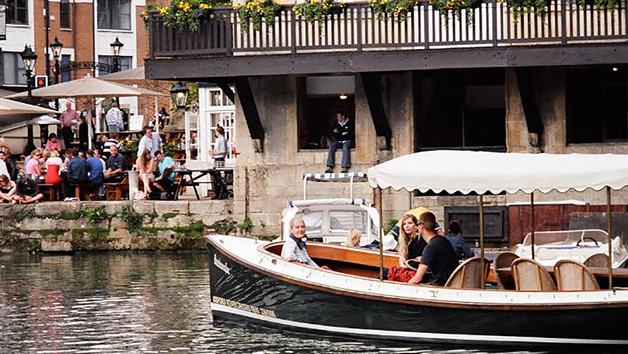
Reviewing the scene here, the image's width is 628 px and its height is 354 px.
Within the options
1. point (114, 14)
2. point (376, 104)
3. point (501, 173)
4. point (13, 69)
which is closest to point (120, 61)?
point (114, 14)

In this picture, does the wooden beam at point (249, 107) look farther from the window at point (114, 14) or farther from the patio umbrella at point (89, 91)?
the window at point (114, 14)

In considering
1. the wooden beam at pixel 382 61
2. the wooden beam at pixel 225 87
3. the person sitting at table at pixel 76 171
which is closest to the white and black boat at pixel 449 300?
the wooden beam at pixel 382 61

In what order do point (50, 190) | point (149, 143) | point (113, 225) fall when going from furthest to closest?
point (149, 143) → point (50, 190) → point (113, 225)

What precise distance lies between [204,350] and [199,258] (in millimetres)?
12854

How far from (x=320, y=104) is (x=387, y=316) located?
595 inches

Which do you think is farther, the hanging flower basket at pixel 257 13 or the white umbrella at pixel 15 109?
the white umbrella at pixel 15 109

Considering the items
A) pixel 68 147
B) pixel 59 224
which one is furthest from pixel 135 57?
pixel 59 224

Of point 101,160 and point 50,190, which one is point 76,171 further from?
point 50,190

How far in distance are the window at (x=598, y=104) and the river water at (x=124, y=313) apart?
780cm

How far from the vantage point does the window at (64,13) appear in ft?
220

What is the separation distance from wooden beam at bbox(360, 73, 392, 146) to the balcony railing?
2.01 feet

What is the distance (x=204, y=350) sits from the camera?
21500 mm

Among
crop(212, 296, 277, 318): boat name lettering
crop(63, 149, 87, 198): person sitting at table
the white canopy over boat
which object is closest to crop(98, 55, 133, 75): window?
crop(63, 149, 87, 198): person sitting at table

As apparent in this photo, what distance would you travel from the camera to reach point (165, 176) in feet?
123
